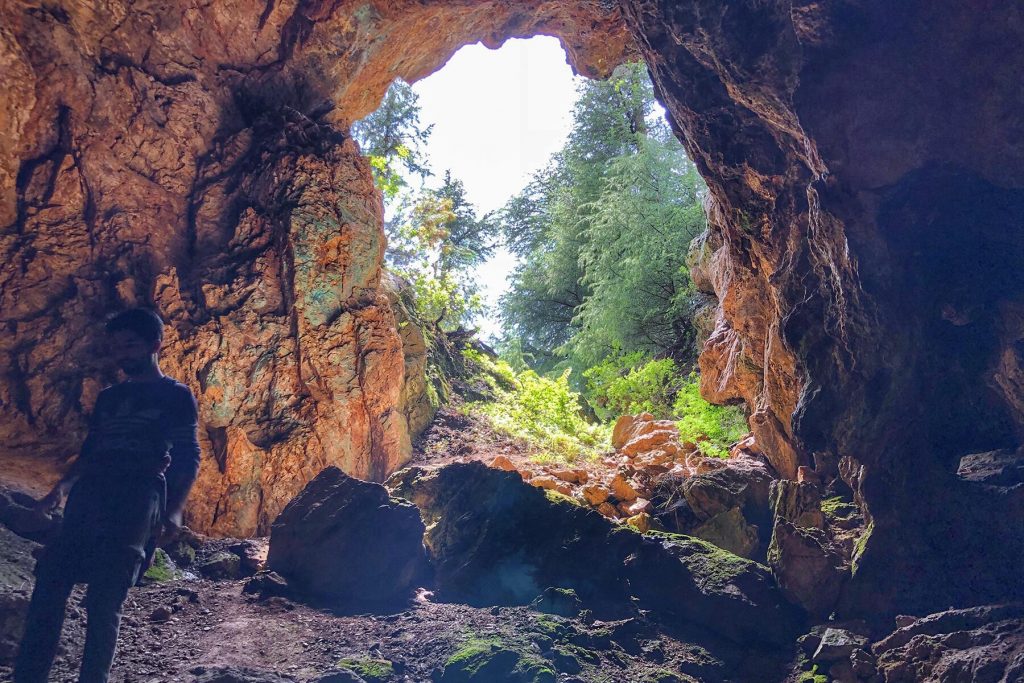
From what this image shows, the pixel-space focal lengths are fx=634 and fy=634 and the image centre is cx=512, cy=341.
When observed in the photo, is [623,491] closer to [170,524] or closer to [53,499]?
[170,524]

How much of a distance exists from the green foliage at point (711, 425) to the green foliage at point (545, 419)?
1.44 metres

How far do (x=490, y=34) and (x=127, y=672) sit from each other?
8.35 m

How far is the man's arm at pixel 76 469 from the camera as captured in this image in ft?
11.5

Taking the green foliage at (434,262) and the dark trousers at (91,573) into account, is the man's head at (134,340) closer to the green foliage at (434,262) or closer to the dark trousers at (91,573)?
the dark trousers at (91,573)

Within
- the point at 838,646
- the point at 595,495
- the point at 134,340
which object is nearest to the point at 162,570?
the point at 134,340

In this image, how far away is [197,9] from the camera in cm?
652

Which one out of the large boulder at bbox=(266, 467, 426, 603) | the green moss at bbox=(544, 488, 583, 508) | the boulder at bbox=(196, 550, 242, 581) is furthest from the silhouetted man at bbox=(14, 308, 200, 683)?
the green moss at bbox=(544, 488, 583, 508)

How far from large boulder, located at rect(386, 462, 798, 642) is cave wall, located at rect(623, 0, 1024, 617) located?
719mm

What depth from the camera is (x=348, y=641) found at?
402 centimetres

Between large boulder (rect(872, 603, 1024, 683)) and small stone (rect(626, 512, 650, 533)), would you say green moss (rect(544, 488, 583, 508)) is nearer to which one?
small stone (rect(626, 512, 650, 533))

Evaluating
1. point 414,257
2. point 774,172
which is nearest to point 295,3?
point 774,172

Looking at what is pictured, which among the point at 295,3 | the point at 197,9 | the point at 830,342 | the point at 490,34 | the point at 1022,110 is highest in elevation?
the point at 490,34

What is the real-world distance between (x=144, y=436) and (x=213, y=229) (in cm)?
353

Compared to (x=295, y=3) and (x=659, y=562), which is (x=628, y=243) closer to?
(x=295, y=3)
